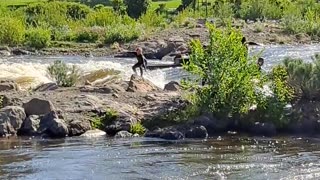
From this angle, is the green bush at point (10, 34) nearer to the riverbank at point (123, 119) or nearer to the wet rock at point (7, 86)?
the wet rock at point (7, 86)

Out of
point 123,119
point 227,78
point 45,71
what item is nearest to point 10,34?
point 45,71

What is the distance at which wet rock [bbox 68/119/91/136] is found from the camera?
87.9 ft

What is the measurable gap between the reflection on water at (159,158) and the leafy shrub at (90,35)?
39.1 metres

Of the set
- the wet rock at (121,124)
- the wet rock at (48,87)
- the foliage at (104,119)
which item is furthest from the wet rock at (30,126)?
the wet rock at (48,87)

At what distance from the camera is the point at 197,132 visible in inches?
1025

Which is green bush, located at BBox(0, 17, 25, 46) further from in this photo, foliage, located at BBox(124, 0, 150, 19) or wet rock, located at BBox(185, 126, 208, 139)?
wet rock, located at BBox(185, 126, 208, 139)

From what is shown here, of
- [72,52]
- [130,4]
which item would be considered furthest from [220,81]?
[130,4]

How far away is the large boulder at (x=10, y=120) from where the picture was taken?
26.7m

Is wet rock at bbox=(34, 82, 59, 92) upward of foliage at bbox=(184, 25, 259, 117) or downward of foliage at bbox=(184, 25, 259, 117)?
downward

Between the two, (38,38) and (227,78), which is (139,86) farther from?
(38,38)

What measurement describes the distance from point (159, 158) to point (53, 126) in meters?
6.00

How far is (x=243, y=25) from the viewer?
6988 centimetres

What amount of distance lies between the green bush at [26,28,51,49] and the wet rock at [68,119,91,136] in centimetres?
3471

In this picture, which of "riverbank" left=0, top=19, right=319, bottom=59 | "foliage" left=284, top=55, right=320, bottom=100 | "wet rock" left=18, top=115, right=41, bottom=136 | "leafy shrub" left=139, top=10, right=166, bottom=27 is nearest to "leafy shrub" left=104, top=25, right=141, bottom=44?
"riverbank" left=0, top=19, right=319, bottom=59
